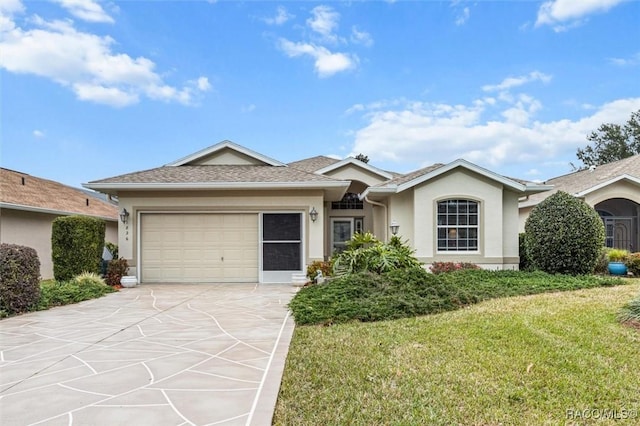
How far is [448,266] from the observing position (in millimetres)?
13234

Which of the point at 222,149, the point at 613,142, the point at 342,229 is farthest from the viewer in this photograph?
the point at 613,142

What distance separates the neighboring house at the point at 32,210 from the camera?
1397 cm

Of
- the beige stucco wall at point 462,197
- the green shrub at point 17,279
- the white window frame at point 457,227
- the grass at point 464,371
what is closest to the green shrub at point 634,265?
the beige stucco wall at point 462,197

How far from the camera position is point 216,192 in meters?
13.4

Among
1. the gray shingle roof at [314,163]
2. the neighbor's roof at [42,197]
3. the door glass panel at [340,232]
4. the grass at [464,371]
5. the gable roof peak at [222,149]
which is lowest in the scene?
the grass at [464,371]

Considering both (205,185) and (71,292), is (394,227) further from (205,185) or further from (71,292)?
(71,292)

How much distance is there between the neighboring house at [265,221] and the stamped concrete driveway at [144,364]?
14.4ft

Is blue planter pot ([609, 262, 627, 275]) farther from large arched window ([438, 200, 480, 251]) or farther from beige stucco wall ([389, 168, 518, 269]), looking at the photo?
large arched window ([438, 200, 480, 251])

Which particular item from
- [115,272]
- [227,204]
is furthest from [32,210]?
[227,204]

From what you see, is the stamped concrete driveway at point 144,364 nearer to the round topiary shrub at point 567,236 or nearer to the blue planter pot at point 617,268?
the round topiary shrub at point 567,236

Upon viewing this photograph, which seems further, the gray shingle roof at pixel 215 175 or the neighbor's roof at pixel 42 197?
the neighbor's roof at pixel 42 197

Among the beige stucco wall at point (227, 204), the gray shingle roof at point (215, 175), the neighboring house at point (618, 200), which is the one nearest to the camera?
the gray shingle roof at point (215, 175)

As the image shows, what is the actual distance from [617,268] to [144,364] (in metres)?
15.2

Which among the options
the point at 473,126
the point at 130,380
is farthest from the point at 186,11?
the point at 473,126
